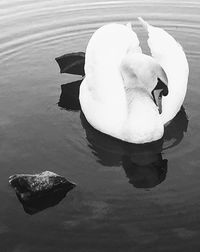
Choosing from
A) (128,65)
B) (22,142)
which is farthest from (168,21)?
(22,142)

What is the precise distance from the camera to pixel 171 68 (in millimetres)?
10133

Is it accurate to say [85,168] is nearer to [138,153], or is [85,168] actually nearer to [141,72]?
[138,153]

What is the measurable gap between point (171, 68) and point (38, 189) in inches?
155

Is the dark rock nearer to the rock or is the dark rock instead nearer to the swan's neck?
the swan's neck

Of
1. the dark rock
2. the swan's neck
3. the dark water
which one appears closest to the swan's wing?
the swan's neck

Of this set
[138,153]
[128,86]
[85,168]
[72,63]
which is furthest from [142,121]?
[72,63]

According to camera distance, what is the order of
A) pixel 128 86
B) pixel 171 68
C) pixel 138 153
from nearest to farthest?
1. pixel 138 153
2. pixel 128 86
3. pixel 171 68

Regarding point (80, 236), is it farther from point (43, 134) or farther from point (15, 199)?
point (43, 134)

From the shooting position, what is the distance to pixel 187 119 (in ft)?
33.1

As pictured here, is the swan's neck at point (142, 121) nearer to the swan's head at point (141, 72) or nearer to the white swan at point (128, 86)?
the white swan at point (128, 86)

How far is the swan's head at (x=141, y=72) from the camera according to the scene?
8.53 meters

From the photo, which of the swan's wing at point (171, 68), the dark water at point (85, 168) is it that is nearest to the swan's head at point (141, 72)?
the swan's wing at point (171, 68)

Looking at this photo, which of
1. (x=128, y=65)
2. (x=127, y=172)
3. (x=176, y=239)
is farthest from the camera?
(x=128, y=65)

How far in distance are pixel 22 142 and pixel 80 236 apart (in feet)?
9.71
